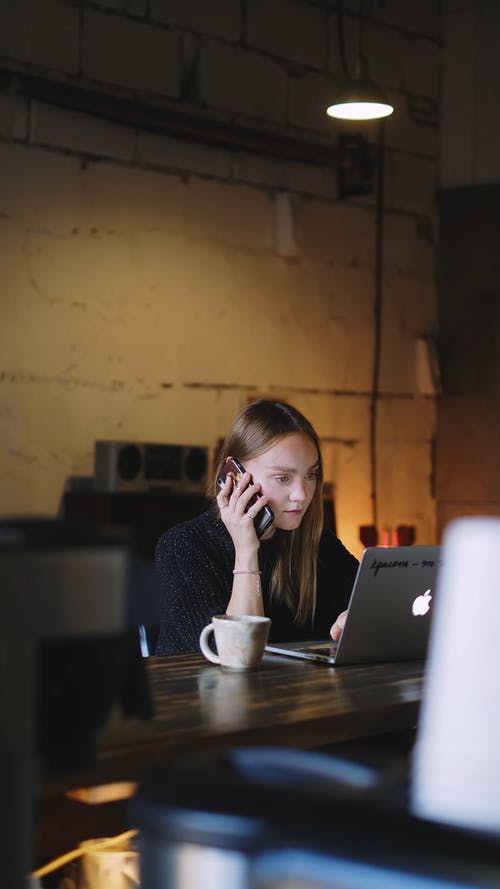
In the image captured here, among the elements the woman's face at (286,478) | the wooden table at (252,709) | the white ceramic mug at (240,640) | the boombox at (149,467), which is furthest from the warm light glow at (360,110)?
the white ceramic mug at (240,640)

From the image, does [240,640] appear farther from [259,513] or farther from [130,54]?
[130,54]

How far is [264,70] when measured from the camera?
549 cm

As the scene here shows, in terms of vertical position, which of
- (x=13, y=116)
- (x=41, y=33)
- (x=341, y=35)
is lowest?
(x=13, y=116)

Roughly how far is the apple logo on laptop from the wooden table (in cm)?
10

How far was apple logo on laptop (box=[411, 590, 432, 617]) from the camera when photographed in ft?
8.46

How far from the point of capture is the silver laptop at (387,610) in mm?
2443

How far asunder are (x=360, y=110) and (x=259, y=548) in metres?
2.23

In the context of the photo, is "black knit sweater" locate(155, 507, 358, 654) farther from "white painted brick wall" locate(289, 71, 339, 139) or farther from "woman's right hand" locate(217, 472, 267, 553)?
"white painted brick wall" locate(289, 71, 339, 139)

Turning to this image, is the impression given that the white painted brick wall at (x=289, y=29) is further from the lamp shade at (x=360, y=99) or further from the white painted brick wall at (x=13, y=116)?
the white painted brick wall at (x=13, y=116)

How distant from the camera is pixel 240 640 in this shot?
236 cm

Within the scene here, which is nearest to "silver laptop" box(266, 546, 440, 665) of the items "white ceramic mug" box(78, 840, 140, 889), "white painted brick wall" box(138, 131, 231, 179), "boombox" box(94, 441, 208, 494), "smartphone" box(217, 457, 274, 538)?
"smartphone" box(217, 457, 274, 538)

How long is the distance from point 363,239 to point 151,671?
3.84 meters

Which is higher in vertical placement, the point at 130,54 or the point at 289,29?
the point at 289,29

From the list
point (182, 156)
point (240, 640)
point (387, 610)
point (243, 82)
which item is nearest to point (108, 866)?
point (240, 640)
